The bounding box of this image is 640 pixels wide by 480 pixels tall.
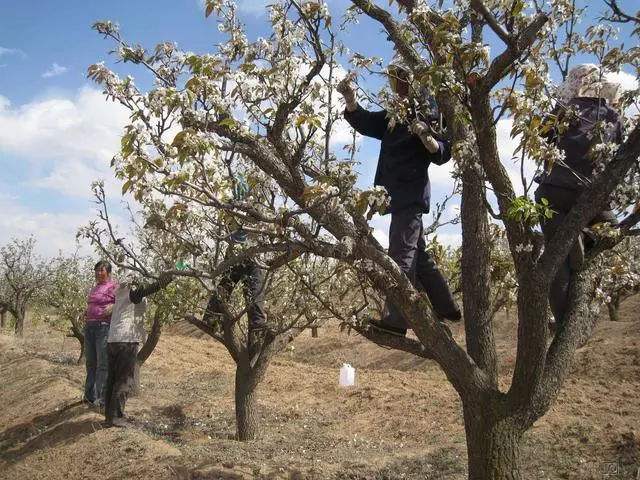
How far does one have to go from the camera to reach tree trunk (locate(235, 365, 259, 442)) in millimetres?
8172

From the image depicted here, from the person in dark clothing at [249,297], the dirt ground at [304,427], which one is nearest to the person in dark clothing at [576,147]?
the dirt ground at [304,427]

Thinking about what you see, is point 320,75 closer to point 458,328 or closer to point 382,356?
point 382,356

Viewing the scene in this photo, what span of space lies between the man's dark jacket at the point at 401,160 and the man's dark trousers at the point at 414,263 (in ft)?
0.31

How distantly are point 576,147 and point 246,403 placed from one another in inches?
227

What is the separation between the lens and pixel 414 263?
15.4 ft

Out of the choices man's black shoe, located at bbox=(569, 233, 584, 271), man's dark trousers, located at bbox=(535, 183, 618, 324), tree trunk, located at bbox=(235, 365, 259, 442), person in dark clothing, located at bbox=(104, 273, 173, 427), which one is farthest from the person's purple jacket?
man's black shoe, located at bbox=(569, 233, 584, 271)

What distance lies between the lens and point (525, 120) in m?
3.67

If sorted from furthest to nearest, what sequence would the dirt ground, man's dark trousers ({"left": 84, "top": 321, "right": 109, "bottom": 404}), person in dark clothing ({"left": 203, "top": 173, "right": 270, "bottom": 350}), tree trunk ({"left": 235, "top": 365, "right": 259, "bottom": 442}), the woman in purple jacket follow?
man's dark trousers ({"left": 84, "top": 321, "right": 109, "bottom": 404}) → the woman in purple jacket → tree trunk ({"left": 235, "top": 365, "right": 259, "bottom": 442}) → person in dark clothing ({"left": 203, "top": 173, "right": 270, "bottom": 350}) → the dirt ground

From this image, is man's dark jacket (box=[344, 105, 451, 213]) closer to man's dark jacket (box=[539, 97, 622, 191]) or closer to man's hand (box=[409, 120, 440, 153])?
man's hand (box=[409, 120, 440, 153])

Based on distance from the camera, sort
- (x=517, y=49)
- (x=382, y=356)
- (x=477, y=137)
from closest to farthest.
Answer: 1. (x=517, y=49)
2. (x=477, y=137)
3. (x=382, y=356)

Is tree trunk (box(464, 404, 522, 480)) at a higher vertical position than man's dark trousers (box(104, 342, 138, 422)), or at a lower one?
lower

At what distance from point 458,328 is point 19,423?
16943 millimetres

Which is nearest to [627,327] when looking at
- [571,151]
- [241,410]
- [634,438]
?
[634,438]

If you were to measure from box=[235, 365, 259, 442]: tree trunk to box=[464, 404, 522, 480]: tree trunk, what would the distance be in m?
4.42
